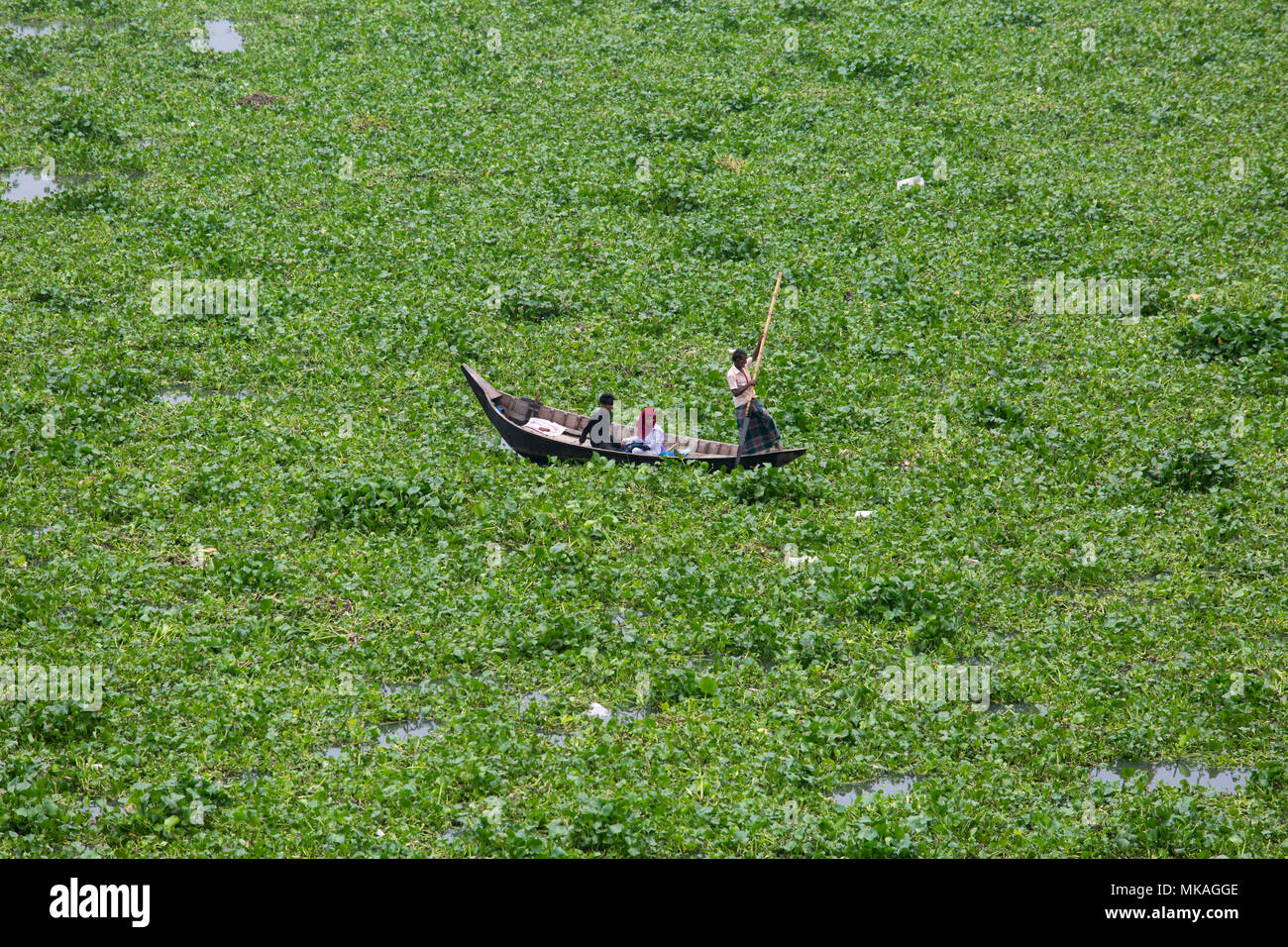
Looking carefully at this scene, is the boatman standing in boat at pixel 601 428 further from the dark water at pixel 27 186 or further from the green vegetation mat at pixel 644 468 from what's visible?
the dark water at pixel 27 186

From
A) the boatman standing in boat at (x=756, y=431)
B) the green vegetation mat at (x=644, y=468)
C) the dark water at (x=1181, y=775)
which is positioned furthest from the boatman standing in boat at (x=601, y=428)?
the dark water at (x=1181, y=775)

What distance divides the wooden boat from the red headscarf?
0.35 ft

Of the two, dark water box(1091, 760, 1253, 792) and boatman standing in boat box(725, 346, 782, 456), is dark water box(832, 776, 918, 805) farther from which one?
boatman standing in boat box(725, 346, 782, 456)

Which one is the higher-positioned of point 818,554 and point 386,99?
point 386,99

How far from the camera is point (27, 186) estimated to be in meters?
23.4

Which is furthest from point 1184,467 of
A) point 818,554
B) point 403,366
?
point 403,366

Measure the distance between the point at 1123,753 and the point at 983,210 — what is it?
1415 centimetres

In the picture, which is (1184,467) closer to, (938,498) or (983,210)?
(938,498)

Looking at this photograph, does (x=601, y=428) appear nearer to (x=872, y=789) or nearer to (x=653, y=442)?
(x=653, y=442)

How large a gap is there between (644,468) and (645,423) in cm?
83

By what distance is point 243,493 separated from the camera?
14.3 metres

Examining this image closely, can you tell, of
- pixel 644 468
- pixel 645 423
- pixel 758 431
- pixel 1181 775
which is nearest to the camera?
pixel 1181 775

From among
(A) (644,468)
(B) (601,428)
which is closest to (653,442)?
(A) (644,468)

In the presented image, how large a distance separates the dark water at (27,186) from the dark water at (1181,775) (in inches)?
836
